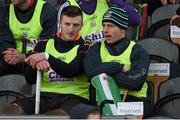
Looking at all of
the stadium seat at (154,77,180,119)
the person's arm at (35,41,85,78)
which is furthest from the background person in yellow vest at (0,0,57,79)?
the stadium seat at (154,77,180,119)

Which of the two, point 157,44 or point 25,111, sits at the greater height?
point 157,44

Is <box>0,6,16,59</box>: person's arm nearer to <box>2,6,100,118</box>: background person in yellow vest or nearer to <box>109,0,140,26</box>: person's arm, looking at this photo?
<box>2,6,100,118</box>: background person in yellow vest

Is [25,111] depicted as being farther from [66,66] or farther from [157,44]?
[157,44]

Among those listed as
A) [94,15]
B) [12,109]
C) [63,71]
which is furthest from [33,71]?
[94,15]

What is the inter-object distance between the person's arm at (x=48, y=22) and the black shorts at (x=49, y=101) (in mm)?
806

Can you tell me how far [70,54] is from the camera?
505 cm

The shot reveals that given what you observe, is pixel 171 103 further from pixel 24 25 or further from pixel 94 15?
pixel 24 25

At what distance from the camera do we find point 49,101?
4941 millimetres

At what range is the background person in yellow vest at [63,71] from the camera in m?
4.89

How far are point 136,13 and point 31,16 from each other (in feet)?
3.11

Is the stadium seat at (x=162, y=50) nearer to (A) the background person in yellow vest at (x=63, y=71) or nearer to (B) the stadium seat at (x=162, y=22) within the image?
(B) the stadium seat at (x=162, y=22)

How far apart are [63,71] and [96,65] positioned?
255 millimetres

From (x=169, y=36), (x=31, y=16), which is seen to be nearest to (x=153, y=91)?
(x=169, y=36)

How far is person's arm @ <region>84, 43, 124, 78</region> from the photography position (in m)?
4.81
